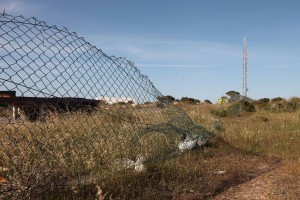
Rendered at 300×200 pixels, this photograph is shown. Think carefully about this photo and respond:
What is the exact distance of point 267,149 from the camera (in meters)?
6.08

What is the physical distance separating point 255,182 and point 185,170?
2.75ft

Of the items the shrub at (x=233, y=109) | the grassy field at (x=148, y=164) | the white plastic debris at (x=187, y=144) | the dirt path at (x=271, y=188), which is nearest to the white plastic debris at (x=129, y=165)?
the grassy field at (x=148, y=164)

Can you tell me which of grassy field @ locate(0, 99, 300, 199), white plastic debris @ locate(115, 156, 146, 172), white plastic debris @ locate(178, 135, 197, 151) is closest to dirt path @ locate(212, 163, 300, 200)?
grassy field @ locate(0, 99, 300, 199)

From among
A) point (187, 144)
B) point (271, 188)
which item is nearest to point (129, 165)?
point (271, 188)

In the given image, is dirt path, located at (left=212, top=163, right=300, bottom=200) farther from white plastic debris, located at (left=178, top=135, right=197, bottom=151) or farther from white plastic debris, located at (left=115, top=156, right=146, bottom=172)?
white plastic debris, located at (left=178, top=135, right=197, bottom=151)

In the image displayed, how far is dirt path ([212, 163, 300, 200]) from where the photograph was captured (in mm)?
3650

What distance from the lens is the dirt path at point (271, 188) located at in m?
3.65

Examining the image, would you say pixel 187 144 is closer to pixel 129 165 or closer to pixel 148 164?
pixel 148 164

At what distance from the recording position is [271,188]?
3.82 metres

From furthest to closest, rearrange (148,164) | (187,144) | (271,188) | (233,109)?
1. (233,109)
2. (187,144)
3. (148,164)
4. (271,188)

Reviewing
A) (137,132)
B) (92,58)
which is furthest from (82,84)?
(137,132)

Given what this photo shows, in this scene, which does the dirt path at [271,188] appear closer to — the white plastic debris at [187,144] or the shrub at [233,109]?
the white plastic debris at [187,144]

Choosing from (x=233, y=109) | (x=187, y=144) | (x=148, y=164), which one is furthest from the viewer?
(x=233, y=109)

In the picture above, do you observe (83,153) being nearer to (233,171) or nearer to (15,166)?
(15,166)
